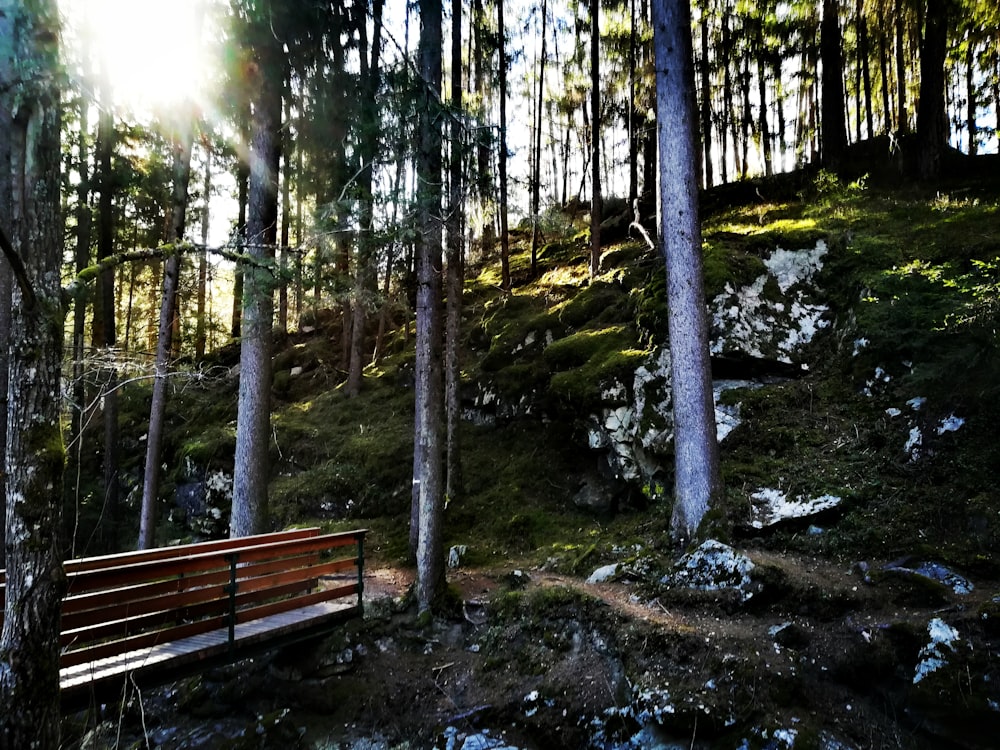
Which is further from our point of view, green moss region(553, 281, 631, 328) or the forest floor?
green moss region(553, 281, 631, 328)

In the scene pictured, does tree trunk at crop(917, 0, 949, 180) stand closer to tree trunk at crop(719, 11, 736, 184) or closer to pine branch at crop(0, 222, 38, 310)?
tree trunk at crop(719, 11, 736, 184)

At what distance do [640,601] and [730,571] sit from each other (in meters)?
1.06

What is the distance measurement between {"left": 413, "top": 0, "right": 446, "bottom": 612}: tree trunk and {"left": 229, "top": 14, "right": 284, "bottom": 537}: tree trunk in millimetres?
2388

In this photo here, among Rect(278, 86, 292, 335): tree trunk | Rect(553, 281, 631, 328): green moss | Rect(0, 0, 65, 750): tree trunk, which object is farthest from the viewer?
Rect(553, 281, 631, 328): green moss

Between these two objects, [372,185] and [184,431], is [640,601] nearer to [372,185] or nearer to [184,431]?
[372,185]

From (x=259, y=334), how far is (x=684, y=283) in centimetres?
624

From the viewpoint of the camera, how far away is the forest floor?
15.7 ft

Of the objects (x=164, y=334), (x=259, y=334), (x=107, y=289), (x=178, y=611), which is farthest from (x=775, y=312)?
(x=107, y=289)

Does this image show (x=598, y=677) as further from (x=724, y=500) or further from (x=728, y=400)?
(x=728, y=400)

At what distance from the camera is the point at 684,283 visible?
7789mm

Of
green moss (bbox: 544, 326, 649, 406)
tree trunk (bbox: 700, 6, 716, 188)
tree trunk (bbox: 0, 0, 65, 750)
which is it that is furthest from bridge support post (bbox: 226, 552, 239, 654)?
tree trunk (bbox: 700, 6, 716, 188)

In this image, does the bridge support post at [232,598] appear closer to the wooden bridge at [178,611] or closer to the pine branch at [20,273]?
the wooden bridge at [178,611]

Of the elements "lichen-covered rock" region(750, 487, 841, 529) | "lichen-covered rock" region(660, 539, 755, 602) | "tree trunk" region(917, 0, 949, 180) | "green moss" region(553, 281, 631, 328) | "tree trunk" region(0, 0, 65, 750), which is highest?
"tree trunk" region(917, 0, 949, 180)

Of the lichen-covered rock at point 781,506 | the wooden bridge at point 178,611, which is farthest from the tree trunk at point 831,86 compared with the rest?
the wooden bridge at point 178,611
